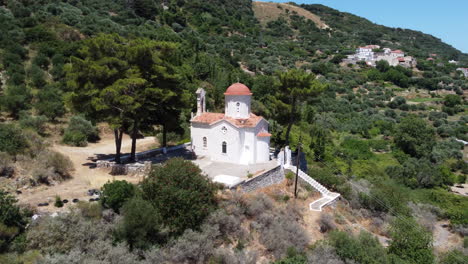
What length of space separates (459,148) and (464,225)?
32.2 m

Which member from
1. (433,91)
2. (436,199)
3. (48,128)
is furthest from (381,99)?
(48,128)

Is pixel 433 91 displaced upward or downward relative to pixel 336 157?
upward

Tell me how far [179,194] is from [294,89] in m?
14.4

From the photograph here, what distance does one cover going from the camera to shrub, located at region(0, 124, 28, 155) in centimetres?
2114

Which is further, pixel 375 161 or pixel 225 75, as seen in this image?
pixel 225 75

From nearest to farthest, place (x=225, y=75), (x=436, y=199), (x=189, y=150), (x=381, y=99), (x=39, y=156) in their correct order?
1. (x=39, y=156)
2. (x=189, y=150)
3. (x=436, y=199)
4. (x=225, y=75)
5. (x=381, y=99)

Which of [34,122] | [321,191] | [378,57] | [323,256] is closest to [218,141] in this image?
[321,191]

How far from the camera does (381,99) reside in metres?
78.1

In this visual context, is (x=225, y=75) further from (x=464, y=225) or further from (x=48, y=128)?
(x=464, y=225)

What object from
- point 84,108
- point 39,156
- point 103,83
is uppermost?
point 103,83

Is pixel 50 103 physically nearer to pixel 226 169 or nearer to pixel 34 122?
pixel 34 122

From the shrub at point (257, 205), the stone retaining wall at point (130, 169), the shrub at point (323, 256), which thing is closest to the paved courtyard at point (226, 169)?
the shrub at point (257, 205)

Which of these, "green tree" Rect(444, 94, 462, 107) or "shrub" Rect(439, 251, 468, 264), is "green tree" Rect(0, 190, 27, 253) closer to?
"shrub" Rect(439, 251, 468, 264)

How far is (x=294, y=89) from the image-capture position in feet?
89.0
